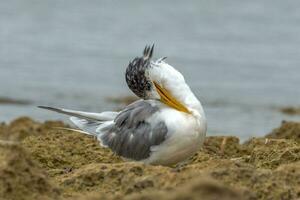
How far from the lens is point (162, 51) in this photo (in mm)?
20609

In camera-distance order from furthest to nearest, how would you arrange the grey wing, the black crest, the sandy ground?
1. the black crest
2. the grey wing
3. the sandy ground

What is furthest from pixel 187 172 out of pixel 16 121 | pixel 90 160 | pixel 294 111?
pixel 294 111

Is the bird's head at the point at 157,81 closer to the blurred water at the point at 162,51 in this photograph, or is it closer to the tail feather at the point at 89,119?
the tail feather at the point at 89,119

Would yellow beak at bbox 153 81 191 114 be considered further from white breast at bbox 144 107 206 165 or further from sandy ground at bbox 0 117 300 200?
sandy ground at bbox 0 117 300 200

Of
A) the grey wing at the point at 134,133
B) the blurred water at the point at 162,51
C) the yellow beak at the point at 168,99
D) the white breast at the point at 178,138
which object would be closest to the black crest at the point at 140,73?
the yellow beak at the point at 168,99

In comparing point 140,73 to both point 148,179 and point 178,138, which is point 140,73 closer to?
point 178,138

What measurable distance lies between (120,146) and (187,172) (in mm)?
1761

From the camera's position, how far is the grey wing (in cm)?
744

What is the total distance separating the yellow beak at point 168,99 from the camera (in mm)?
7633

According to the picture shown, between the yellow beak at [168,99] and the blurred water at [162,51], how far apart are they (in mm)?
5221

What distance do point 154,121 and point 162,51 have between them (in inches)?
520

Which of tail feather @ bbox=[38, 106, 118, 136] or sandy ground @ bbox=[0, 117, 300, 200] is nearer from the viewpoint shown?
sandy ground @ bbox=[0, 117, 300, 200]

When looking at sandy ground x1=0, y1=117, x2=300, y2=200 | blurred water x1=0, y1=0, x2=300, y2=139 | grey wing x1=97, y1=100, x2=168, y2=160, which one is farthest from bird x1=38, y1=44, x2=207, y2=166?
blurred water x1=0, y1=0, x2=300, y2=139

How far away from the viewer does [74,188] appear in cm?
636
